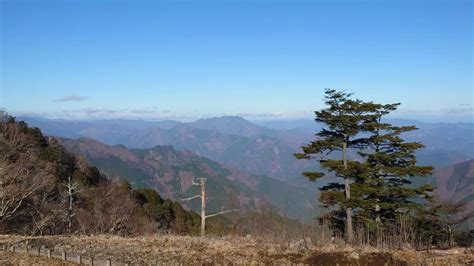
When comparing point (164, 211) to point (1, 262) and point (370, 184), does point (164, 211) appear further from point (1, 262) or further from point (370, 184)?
point (1, 262)

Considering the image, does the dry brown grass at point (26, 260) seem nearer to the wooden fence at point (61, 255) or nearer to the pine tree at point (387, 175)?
the wooden fence at point (61, 255)

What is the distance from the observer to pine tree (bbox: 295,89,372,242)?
2525 centimetres

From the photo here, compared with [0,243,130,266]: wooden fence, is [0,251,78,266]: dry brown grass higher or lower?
lower

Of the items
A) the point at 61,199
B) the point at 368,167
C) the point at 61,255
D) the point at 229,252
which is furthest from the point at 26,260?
the point at 61,199

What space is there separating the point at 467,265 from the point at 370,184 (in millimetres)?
14556

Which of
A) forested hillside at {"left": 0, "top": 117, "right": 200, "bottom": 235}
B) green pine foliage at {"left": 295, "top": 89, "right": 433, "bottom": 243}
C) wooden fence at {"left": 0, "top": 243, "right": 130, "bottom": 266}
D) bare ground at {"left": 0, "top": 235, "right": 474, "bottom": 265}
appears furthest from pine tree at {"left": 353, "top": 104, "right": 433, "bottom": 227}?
wooden fence at {"left": 0, "top": 243, "right": 130, "bottom": 266}

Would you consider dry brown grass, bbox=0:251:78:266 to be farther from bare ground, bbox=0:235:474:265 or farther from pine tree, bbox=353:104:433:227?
pine tree, bbox=353:104:433:227

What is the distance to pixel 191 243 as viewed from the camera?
15.3m

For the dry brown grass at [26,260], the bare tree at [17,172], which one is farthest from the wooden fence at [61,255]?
the bare tree at [17,172]

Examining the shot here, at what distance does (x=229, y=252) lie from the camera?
44.5 ft

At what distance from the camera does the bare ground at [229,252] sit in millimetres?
11711

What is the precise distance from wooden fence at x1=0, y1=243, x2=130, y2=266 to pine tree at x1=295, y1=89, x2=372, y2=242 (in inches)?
602

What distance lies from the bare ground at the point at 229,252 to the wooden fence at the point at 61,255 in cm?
42

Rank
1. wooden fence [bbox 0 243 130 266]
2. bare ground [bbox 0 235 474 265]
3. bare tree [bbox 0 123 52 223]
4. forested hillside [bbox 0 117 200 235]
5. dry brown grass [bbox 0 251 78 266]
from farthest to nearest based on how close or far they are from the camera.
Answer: forested hillside [bbox 0 117 200 235], bare tree [bbox 0 123 52 223], dry brown grass [bbox 0 251 78 266], wooden fence [bbox 0 243 130 266], bare ground [bbox 0 235 474 265]
